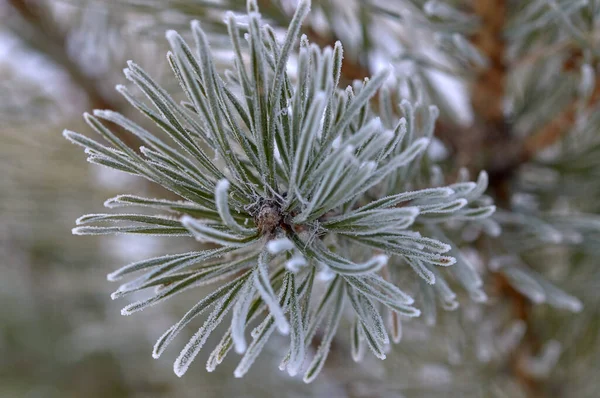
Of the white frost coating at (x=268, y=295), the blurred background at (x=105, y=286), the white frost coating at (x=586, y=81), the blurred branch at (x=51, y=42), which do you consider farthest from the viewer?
the blurred branch at (x=51, y=42)

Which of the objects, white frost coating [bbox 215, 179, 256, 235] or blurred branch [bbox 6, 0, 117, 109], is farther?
blurred branch [bbox 6, 0, 117, 109]

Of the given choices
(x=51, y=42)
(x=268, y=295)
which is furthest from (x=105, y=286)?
(x=268, y=295)

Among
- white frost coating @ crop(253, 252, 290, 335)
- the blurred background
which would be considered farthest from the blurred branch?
white frost coating @ crop(253, 252, 290, 335)

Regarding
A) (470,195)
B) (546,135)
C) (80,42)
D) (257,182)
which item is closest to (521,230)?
(546,135)

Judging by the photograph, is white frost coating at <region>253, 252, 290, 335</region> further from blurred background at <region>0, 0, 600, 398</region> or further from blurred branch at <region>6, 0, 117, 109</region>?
blurred branch at <region>6, 0, 117, 109</region>

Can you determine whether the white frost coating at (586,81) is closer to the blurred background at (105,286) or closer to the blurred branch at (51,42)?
the blurred background at (105,286)

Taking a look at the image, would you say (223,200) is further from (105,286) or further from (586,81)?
(105,286)

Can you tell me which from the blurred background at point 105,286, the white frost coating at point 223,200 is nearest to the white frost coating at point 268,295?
the white frost coating at point 223,200

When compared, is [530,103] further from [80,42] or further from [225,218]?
[80,42]

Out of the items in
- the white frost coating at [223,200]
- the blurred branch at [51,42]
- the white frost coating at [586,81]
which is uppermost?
the blurred branch at [51,42]
